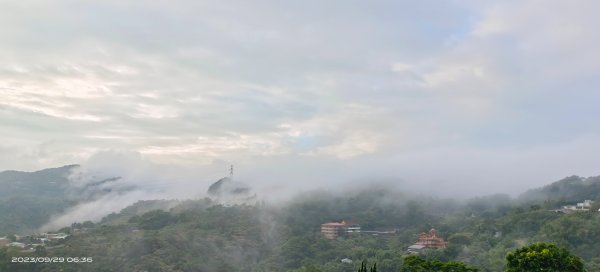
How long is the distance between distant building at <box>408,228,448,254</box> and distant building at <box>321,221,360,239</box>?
22.8 metres

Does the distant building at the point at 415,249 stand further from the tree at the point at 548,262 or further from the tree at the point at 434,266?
the tree at the point at 548,262

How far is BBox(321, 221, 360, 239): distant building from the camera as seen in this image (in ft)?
402

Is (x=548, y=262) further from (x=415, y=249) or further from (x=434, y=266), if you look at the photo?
(x=415, y=249)

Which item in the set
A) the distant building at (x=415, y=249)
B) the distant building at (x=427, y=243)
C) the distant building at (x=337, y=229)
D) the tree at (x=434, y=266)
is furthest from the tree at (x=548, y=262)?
the distant building at (x=337, y=229)

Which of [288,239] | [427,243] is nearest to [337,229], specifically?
[288,239]

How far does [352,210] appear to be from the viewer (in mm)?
148375

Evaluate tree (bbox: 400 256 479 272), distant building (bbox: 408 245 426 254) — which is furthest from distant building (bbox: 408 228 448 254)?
tree (bbox: 400 256 479 272)

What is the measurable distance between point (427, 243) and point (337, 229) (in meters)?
28.9

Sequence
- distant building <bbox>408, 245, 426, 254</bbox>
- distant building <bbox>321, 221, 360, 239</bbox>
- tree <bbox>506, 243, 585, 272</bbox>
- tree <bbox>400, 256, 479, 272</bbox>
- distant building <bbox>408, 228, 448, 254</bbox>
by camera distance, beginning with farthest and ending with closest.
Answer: distant building <bbox>321, 221, 360, 239</bbox>, distant building <bbox>408, 228, 448, 254</bbox>, distant building <bbox>408, 245, 426, 254</bbox>, tree <bbox>400, 256, 479, 272</bbox>, tree <bbox>506, 243, 585, 272</bbox>

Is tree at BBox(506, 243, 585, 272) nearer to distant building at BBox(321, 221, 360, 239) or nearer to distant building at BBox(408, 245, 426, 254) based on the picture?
distant building at BBox(408, 245, 426, 254)

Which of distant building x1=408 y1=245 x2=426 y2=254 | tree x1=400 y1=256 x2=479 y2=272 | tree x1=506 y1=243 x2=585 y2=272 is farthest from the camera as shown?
distant building x1=408 y1=245 x2=426 y2=254

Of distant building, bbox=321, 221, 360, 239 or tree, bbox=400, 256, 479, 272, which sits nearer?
tree, bbox=400, 256, 479, 272

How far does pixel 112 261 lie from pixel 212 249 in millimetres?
21271

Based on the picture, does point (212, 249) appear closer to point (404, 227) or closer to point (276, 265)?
point (276, 265)
